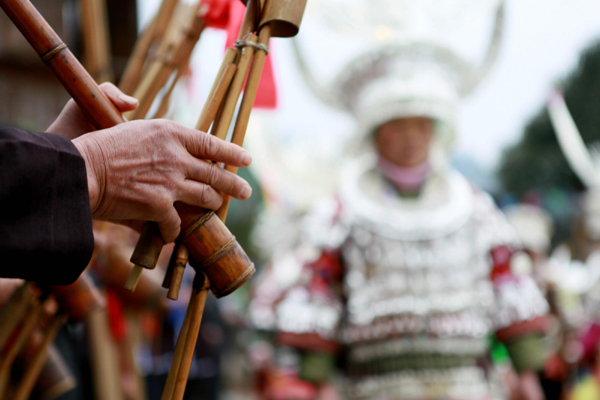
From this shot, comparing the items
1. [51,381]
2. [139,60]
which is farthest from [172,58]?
[51,381]

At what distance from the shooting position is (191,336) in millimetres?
983

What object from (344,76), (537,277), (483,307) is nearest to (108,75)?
(344,76)

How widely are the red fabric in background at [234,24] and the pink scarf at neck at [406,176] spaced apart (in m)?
1.25

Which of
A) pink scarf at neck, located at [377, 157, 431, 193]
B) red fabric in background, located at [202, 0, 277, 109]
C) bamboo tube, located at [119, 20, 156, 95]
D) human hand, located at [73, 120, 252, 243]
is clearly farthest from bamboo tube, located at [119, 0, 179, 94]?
pink scarf at neck, located at [377, 157, 431, 193]

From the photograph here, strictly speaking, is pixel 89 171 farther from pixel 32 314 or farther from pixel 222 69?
pixel 32 314

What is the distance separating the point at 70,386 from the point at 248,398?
7122mm

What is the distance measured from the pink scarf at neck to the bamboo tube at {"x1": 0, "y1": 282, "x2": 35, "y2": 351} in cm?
166

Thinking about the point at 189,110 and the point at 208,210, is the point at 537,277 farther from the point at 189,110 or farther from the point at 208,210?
the point at 208,210

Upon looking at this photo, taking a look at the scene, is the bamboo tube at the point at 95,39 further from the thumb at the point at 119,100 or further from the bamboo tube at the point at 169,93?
the thumb at the point at 119,100

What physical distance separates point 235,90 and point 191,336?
41 cm

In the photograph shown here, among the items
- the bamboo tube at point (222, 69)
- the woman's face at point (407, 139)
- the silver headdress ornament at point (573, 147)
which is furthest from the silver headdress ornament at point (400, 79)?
the silver headdress ornament at point (573, 147)

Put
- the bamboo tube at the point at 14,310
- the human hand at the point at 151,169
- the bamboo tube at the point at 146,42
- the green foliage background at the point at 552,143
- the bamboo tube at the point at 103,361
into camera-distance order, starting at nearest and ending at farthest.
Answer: the human hand at the point at 151,169
the bamboo tube at the point at 14,310
the bamboo tube at the point at 146,42
the bamboo tube at the point at 103,361
the green foliage background at the point at 552,143

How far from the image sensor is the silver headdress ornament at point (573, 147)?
8378 mm

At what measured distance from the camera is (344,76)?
2.81 metres
